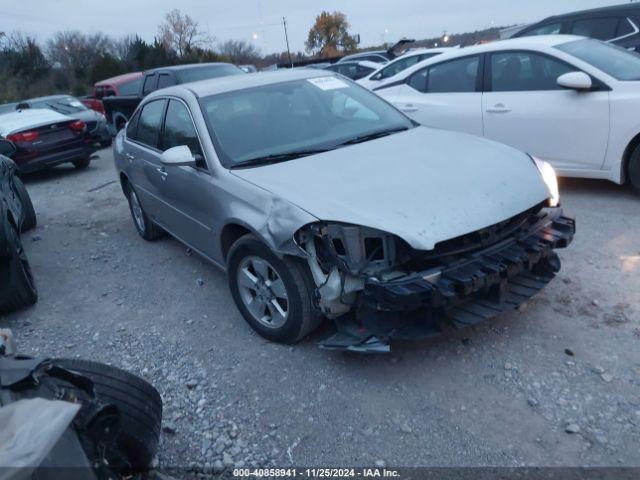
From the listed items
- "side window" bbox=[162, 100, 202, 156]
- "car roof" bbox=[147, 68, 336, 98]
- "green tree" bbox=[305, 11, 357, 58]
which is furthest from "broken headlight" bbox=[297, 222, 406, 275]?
"green tree" bbox=[305, 11, 357, 58]

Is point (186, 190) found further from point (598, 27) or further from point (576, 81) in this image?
point (598, 27)

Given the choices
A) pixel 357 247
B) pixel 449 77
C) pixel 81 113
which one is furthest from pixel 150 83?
pixel 357 247

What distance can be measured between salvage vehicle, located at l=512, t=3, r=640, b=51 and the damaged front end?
22.3 feet

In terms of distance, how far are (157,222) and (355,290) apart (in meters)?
2.94

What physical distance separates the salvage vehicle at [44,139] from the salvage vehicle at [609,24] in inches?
333

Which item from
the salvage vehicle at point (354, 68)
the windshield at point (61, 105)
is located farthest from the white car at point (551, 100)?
the salvage vehicle at point (354, 68)

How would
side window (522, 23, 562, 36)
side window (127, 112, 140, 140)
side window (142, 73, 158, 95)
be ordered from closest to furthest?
1. side window (127, 112, 140, 140)
2. side window (522, 23, 562, 36)
3. side window (142, 73, 158, 95)

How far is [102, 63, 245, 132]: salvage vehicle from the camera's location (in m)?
10.7

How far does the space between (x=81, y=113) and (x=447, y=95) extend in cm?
837

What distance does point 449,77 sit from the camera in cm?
639

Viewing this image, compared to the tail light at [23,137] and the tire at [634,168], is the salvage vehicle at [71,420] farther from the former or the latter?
the tail light at [23,137]

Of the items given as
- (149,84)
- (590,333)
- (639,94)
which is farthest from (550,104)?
(149,84)

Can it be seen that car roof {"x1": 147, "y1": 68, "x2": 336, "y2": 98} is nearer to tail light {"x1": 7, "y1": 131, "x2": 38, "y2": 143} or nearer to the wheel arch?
the wheel arch

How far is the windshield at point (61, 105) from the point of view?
39.4 ft
